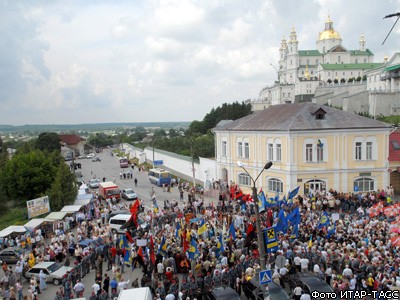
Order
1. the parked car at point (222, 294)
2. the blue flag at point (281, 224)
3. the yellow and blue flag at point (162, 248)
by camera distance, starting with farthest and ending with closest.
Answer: the blue flag at point (281, 224) < the yellow and blue flag at point (162, 248) < the parked car at point (222, 294)

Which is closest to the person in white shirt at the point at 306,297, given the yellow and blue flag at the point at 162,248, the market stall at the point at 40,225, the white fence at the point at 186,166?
the yellow and blue flag at the point at 162,248

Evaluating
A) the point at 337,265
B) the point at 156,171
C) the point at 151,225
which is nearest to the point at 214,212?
the point at 151,225

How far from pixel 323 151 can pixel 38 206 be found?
74.0 feet

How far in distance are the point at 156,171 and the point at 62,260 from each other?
25772 mm

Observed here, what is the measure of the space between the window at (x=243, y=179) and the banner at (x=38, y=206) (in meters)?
16.6

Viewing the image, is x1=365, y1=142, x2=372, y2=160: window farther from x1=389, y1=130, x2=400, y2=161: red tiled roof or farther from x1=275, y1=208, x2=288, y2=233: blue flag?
x1=275, y1=208, x2=288, y2=233: blue flag

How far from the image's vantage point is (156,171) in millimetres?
47000

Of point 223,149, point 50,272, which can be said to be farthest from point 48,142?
point 50,272

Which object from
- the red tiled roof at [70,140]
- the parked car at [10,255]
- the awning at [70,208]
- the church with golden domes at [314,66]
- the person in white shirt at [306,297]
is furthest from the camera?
the church with golden domes at [314,66]

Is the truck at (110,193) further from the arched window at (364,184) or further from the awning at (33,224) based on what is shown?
the arched window at (364,184)

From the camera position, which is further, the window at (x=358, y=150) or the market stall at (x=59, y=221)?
the window at (x=358, y=150)

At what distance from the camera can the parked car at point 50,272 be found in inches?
745

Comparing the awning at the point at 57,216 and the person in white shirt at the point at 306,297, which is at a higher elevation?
the person in white shirt at the point at 306,297

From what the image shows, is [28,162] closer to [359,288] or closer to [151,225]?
[151,225]
